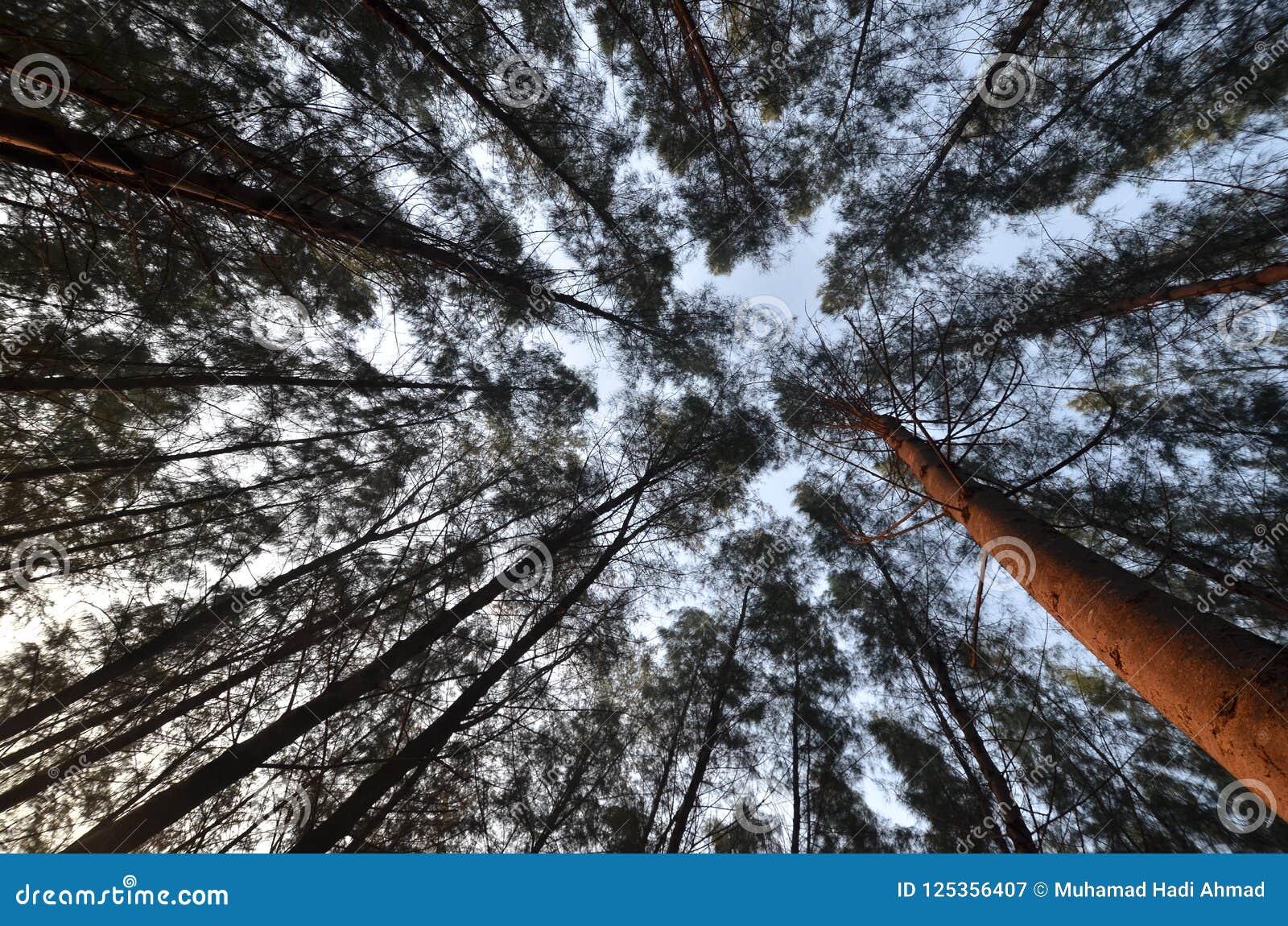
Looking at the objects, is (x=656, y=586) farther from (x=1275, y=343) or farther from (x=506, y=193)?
(x=1275, y=343)

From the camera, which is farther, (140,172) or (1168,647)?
(140,172)

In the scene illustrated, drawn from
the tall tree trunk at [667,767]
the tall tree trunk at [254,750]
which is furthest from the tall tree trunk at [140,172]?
the tall tree trunk at [667,767]

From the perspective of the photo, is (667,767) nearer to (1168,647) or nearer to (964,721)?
(964,721)

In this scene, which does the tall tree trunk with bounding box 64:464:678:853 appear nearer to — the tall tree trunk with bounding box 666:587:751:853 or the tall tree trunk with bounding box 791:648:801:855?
the tall tree trunk with bounding box 666:587:751:853

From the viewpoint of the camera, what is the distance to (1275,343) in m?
4.09

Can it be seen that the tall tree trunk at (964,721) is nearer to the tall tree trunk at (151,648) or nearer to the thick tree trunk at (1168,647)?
the thick tree trunk at (1168,647)

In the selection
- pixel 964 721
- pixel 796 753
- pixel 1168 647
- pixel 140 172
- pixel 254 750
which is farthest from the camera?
pixel 796 753

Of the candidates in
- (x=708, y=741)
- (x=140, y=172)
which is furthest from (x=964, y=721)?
(x=140, y=172)

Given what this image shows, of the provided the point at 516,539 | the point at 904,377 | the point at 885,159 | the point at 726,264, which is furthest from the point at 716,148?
the point at 516,539

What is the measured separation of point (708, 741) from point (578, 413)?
467 centimetres

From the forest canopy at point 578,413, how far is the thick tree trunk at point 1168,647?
85 mm

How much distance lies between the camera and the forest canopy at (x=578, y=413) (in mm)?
3336

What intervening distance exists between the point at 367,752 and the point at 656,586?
11.8 ft

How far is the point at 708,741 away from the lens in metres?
5.43
